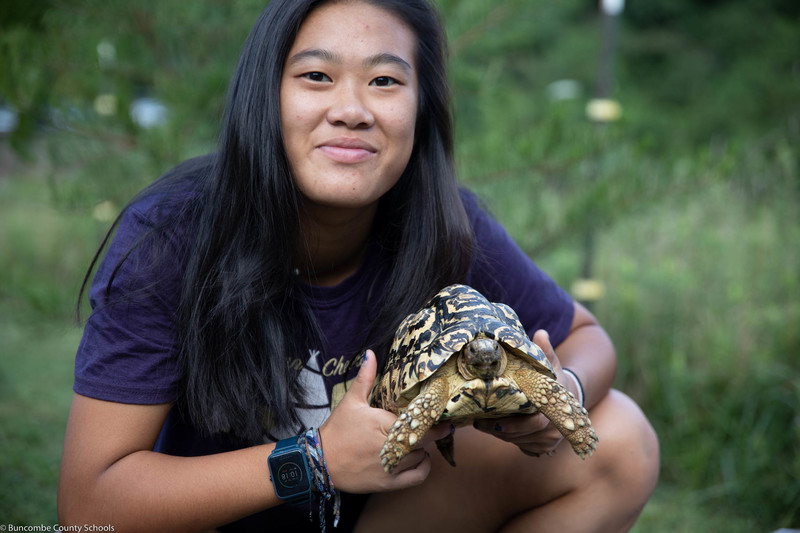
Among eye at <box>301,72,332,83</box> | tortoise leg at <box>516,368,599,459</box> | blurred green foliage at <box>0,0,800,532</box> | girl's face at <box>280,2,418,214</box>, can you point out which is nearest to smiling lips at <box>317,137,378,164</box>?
girl's face at <box>280,2,418,214</box>

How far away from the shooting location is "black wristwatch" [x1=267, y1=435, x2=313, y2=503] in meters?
1.27

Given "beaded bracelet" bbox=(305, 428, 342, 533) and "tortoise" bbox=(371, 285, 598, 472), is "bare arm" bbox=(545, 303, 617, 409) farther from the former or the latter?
"beaded bracelet" bbox=(305, 428, 342, 533)

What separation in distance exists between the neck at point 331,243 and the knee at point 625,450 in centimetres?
66

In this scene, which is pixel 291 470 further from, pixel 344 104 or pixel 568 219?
pixel 568 219

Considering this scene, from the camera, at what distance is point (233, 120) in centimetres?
145

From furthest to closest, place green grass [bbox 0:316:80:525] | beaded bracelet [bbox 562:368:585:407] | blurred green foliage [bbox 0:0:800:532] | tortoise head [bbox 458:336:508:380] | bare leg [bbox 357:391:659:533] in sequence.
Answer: blurred green foliage [bbox 0:0:800:532] < green grass [bbox 0:316:80:525] < bare leg [bbox 357:391:659:533] < beaded bracelet [bbox 562:368:585:407] < tortoise head [bbox 458:336:508:380]

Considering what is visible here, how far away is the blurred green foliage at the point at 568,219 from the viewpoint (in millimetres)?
2559

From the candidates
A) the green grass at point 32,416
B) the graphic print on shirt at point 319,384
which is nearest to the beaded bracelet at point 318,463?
the graphic print on shirt at point 319,384

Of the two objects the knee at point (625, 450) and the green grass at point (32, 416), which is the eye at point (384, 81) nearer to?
the knee at point (625, 450)

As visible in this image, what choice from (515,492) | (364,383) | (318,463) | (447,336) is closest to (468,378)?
(447,336)

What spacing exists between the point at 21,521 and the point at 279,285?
1.27 meters

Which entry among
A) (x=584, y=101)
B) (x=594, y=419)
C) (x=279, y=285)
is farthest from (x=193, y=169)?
(x=584, y=101)

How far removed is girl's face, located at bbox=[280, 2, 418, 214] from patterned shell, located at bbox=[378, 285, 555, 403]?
0.28 m

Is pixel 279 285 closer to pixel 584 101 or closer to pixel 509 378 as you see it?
pixel 509 378
